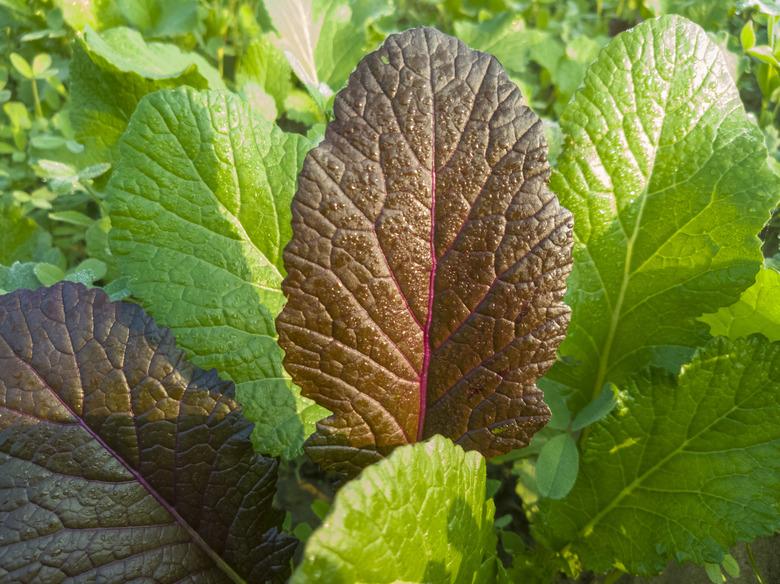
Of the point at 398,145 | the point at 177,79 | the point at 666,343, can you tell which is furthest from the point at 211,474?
the point at 177,79

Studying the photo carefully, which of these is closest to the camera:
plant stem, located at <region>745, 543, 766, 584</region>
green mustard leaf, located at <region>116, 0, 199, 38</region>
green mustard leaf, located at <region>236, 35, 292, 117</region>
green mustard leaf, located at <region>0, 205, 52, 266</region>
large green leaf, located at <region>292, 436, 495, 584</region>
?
large green leaf, located at <region>292, 436, 495, 584</region>

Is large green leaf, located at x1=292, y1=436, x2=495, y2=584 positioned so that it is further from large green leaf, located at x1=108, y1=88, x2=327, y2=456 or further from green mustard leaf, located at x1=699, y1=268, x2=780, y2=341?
green mustard leaf, located at x1=699, y1=268, x2=780, y2=341

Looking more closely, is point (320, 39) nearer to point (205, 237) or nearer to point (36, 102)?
point (205, 237)

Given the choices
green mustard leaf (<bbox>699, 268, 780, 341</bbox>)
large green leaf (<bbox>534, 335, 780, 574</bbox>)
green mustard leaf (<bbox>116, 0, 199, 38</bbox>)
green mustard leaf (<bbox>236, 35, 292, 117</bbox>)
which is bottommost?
large green leaf (<bbox>534, 335, 780, 574</bbox>)

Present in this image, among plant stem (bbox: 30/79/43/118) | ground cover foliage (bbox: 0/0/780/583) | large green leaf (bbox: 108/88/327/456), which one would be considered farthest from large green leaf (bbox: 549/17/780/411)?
plant stem (bbox: 30/79/43/118)

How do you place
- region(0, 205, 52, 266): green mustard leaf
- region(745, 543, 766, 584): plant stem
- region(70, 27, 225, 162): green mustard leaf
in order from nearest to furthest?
region(745, 543, 766, 584): plant stem
region(70, 27, 225, 162): green mustard leaf
region(0, 205, 52, 266): green mustard leaf

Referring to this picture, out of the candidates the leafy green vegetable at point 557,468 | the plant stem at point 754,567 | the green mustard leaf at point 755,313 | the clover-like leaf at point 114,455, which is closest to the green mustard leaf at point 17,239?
the clover-like leaf at point 114,455

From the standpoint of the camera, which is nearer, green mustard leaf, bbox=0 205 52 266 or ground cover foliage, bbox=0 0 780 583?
ground cover foliage, bbox=0 0 780 583
